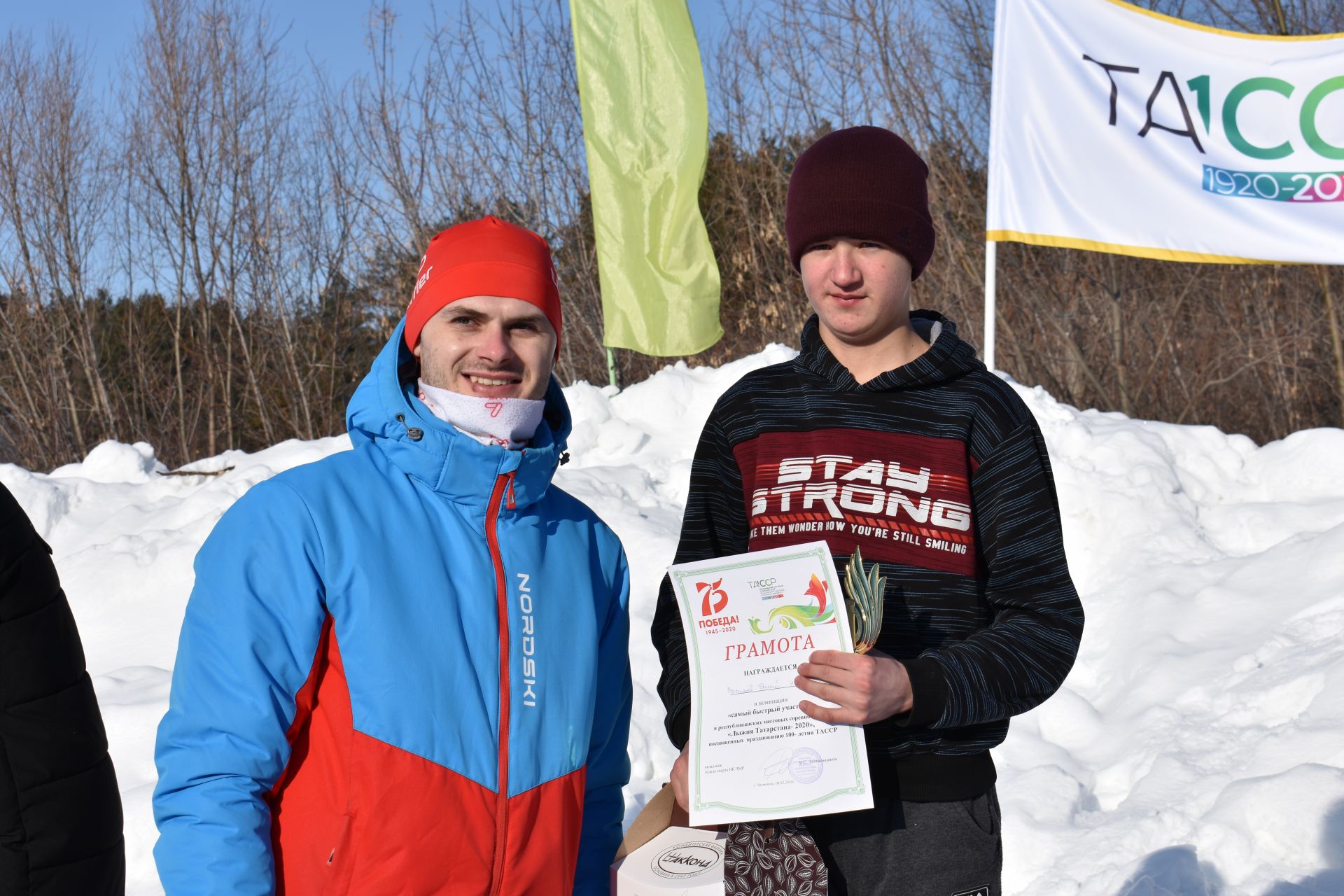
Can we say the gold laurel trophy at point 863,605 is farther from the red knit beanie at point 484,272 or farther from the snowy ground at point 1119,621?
the snowy ground at point 1119,621

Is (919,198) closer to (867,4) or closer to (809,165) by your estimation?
(809,165)

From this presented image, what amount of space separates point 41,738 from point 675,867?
96cm

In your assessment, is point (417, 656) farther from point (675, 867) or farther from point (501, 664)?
point (675, 867)

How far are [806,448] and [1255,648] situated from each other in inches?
160

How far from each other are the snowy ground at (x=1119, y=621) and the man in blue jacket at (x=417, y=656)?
2526mm

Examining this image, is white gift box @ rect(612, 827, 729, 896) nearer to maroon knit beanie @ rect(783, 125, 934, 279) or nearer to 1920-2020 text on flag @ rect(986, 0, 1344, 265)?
maroon knit beanie @ rect(783, 125, 934, 279)

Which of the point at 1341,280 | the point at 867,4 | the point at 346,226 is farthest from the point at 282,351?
the point at 1341,280

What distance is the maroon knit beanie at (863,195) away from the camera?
201 cm

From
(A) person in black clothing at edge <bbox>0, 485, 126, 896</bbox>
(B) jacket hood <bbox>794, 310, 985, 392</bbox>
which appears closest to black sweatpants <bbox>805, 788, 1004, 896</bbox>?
(B) jacket hood <bbox>794, 310, 985, 392</bbox>

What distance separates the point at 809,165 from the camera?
2080 millimetres

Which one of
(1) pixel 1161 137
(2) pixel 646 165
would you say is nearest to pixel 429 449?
(2) pixel 646 165

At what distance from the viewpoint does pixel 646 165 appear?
766cm

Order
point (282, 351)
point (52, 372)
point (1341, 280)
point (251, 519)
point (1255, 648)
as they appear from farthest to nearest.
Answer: point (282, 351)
point (52, 372)
point (1341, 280)
point (1255, 648)
point (251, 519)

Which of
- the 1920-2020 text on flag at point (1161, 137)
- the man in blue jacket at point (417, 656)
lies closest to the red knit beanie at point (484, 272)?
the man in blue jacket at point (417, 656)
